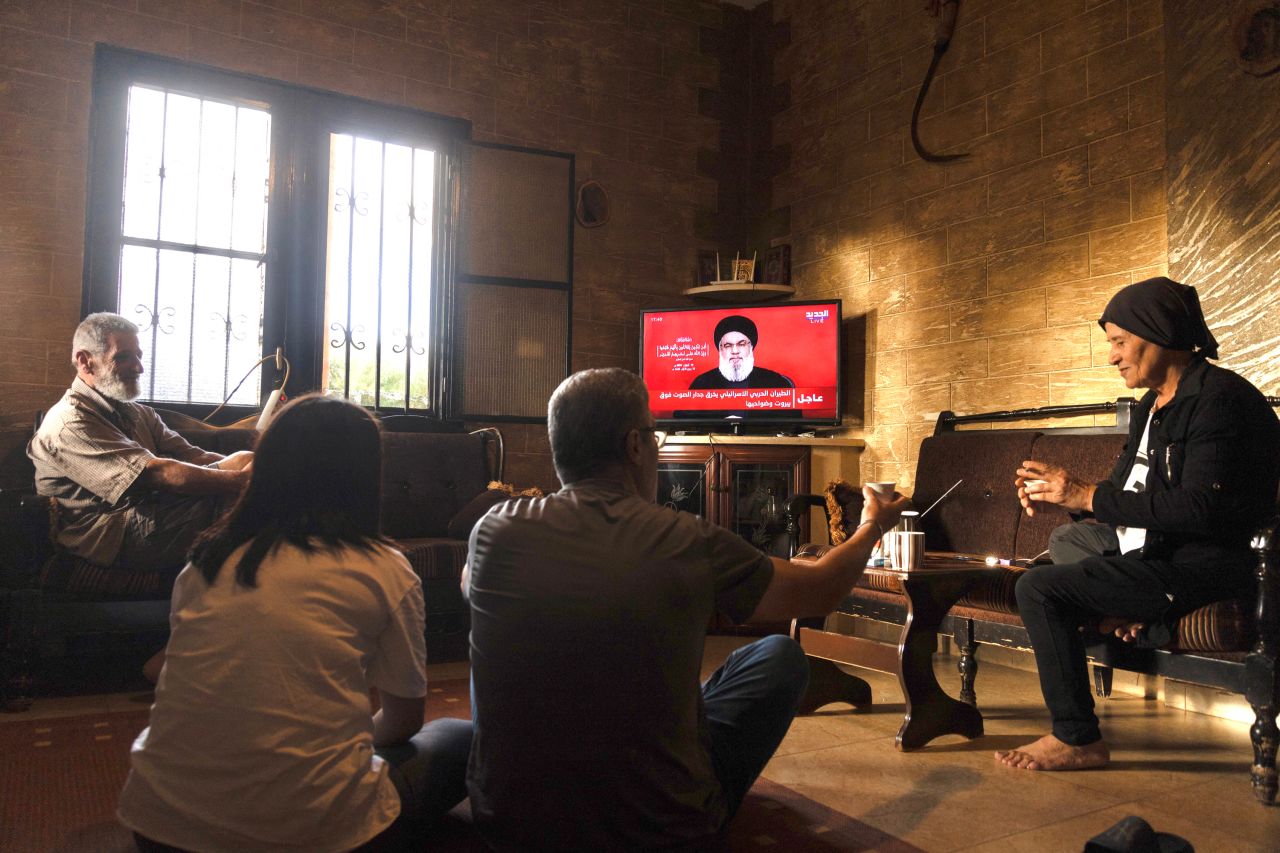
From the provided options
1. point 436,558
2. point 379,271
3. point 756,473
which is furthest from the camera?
point 379,271

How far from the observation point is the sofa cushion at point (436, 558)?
3545mm

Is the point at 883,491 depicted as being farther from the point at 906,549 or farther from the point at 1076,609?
the point at 906,549

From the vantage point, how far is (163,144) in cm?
426

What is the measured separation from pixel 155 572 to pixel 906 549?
245 cm

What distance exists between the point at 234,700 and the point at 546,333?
399 centimetres

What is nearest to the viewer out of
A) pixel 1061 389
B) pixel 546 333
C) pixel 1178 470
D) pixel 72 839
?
pixel 72 839

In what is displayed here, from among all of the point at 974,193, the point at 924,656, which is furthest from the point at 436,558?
the point at 974,193

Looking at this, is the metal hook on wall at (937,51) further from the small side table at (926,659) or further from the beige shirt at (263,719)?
the beige shirt at (263,719)

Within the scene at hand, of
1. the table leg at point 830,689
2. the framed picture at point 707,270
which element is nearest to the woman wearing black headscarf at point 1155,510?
the table leg at point 830,689

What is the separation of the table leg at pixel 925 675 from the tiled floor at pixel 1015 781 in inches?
2.0

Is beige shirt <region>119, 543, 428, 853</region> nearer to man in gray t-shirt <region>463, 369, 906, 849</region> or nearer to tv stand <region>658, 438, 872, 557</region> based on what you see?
man in gray t-shirt <region>463, 369, 906, 849</region>

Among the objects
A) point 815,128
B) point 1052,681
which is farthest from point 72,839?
point 815,128

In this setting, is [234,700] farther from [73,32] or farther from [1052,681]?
[73,32]

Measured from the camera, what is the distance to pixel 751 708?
1.62m
